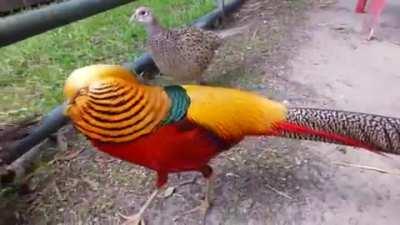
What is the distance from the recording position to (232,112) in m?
2.30

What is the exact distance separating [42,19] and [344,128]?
106cm

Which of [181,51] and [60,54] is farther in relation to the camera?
[60,54]

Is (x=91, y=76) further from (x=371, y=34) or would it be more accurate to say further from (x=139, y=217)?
(x=371, y=34)

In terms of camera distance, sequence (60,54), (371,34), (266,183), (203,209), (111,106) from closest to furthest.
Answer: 1. (111,106)
2. (203,209)
3. (266,183)
4. (60,54)
5. (371,34)

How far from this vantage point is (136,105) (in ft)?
7.00

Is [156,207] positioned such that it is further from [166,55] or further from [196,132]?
[166,55]

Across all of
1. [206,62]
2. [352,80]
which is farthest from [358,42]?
[206,62]

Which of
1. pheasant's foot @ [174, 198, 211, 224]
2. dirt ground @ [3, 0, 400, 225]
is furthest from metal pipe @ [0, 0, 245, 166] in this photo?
pheasant's foot @ [174, 198, 211, 224]

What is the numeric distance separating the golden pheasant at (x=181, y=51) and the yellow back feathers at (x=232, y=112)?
3.50 feet

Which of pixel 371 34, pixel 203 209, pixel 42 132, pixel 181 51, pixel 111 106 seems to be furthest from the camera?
pixel 371 34

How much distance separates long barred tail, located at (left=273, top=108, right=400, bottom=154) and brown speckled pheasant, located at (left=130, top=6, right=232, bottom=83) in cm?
114

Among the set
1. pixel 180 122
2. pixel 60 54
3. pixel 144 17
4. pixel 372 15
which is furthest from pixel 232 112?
pixel 372 15

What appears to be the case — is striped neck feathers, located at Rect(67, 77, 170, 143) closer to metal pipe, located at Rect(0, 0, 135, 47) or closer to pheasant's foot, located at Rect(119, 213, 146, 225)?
metal pipe, located at Rect(0, 0, 135, 47)

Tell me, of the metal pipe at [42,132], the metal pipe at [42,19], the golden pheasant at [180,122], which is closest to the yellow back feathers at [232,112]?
the golden pheasant at [180,122]
